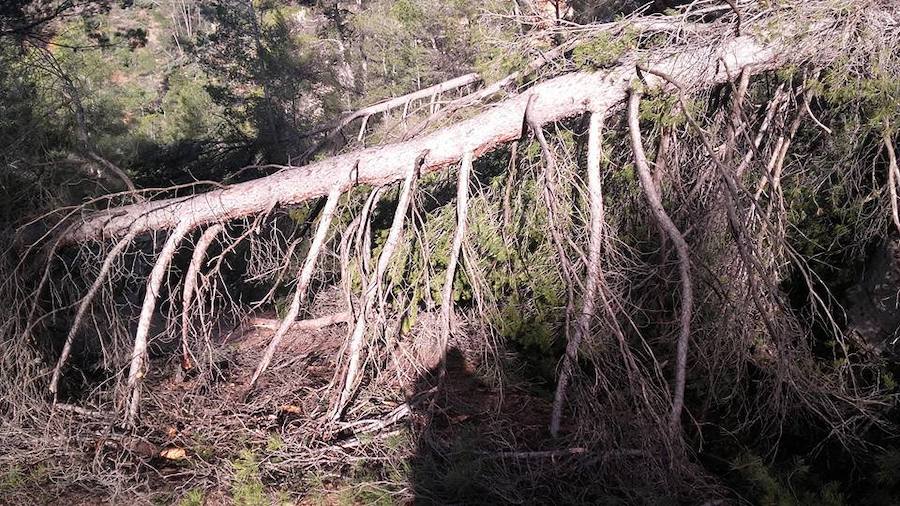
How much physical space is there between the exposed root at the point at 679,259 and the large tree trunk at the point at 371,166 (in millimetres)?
388

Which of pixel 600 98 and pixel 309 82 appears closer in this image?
pixel 600 98

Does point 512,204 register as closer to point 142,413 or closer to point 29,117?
point 142,413

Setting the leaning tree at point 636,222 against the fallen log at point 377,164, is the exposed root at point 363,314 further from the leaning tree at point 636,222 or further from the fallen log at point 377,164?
the fallen log at point 377,164

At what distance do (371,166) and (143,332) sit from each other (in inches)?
86.5

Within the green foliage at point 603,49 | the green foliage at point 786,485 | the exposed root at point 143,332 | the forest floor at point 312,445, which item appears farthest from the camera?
the exposed root at point 143,332

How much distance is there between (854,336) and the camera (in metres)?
4.93

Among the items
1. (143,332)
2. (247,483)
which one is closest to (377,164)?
(143,332)

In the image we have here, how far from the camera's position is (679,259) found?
13.6 ft

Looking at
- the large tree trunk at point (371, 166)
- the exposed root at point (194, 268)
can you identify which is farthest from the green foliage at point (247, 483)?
the large tree trunk at point (371, 166)

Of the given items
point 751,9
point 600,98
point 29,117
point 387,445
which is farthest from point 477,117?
point 29,117

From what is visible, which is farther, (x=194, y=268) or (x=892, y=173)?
(x=194, y=268)

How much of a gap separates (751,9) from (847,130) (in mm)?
1154

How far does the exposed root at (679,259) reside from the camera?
386 cm

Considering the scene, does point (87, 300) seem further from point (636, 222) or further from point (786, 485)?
point (786, 485)
